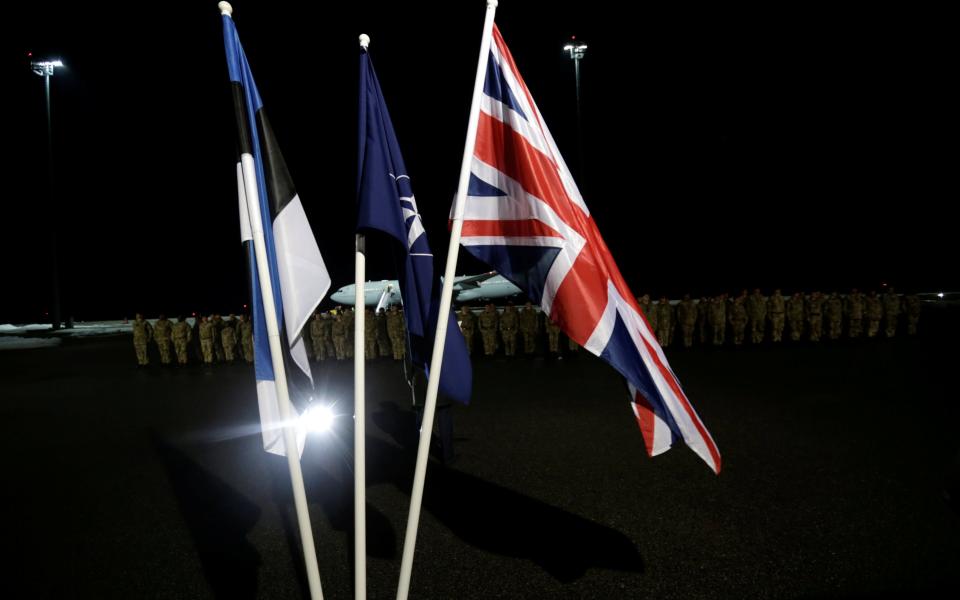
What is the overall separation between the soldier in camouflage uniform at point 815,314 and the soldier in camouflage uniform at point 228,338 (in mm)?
16354

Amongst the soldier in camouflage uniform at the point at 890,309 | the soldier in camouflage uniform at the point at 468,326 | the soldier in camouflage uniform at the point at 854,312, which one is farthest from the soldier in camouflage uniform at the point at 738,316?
the soldier in camouflage uniform at the point at 468,326

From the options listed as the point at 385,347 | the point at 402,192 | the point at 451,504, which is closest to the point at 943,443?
the point at 451,504

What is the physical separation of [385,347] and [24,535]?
9987 mm

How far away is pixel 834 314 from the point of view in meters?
14.1

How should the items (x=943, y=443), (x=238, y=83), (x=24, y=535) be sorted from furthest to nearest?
1. (x=943, y=443)
2. (x=24, y=535)
3. (x=238, y=83)

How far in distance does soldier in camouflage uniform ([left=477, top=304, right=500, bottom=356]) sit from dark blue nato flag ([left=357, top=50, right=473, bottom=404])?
1003 centimetres

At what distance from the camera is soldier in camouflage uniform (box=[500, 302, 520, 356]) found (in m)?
13.6

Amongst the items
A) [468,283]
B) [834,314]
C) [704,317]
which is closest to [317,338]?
[704,317]

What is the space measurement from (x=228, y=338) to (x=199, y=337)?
0.80m

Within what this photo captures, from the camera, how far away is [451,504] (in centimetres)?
498

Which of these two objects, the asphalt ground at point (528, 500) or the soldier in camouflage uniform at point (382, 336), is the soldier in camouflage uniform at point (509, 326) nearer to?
the soldier in camouflage uniform at point (382, 336)

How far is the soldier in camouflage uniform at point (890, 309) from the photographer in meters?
14.1

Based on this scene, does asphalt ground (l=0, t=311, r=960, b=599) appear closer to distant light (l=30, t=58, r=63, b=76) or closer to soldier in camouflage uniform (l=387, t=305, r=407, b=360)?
soldier in camouflage uniform (l=387, t=305, r=407, b=360)

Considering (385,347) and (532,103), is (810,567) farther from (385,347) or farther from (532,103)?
(385,347)
